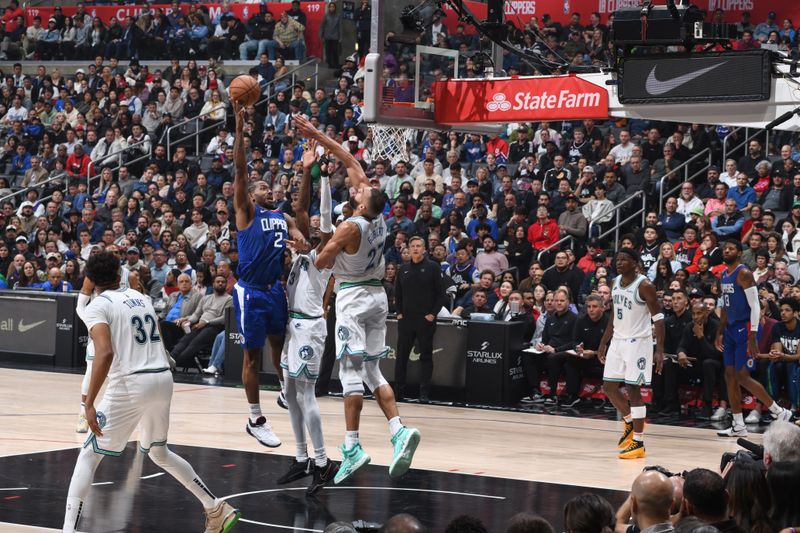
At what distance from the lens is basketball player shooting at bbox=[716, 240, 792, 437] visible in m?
12.4

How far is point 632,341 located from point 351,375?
3.48 m

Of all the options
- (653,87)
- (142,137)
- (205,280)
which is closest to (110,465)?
(653,87)

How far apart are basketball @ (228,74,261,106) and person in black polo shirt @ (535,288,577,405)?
6261 mm

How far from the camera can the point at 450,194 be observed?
18.9m

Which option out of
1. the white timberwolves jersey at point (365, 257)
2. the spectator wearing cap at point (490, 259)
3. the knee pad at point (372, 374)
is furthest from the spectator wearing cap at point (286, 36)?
the knee pad at point (372, 374)

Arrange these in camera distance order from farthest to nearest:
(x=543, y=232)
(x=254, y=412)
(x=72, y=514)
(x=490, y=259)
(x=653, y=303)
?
1. (x=543, y=232)
2. (x=490, y=259)
3. (x=653, y=303)
4. (x=254, y=412)
5. (x=72, y=514)

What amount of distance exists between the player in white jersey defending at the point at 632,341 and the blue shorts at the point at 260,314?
3652 millimetres

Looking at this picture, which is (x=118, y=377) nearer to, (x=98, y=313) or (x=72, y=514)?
(x=98, y=313)

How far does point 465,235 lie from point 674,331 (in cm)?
439

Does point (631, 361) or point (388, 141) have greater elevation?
point (388, 141)

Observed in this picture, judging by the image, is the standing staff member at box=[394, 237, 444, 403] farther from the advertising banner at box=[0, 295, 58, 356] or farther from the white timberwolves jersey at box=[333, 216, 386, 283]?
the advertising banner at box=[0, 295, 58, 356]

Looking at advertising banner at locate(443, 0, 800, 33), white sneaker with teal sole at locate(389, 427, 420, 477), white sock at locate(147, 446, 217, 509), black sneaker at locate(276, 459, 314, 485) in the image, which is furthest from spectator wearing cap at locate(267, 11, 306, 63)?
white sock at locate(147, 446, 217, 509)

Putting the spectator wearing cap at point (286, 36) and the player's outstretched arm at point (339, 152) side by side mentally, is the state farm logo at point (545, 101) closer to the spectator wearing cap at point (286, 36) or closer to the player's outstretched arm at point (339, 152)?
the player's outstretched arm at point (339, 152)

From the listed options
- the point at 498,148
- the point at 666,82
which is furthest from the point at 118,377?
the point at 498,148
